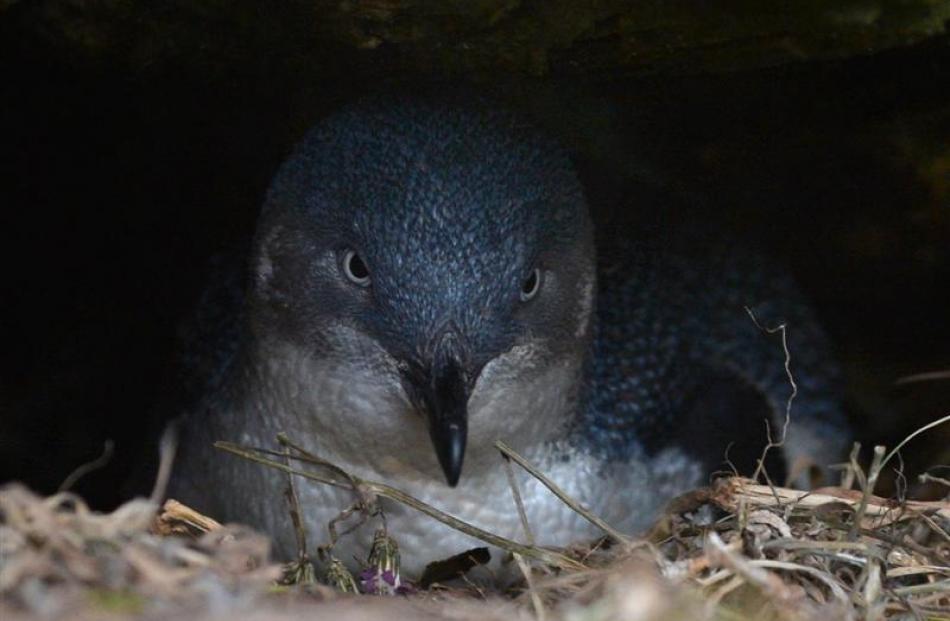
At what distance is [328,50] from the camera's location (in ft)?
11.3

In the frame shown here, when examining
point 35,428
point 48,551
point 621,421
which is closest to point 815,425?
point 621,421

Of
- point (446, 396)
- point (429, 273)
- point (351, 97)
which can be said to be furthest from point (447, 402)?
point (351, 97)

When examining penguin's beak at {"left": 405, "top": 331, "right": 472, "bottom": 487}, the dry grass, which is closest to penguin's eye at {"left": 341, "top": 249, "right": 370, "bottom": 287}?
penguin's beak at {"left": 405, "top": 331, "right": 472, "bottom": 487}

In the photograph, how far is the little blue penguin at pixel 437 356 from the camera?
294cm

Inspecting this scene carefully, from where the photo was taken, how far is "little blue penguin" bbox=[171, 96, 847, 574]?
9.66 feet

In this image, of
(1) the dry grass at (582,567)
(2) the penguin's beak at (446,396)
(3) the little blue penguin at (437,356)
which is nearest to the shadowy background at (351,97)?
(3) the little blue penguin at (437,356)

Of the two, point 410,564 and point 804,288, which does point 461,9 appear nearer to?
point 410,564

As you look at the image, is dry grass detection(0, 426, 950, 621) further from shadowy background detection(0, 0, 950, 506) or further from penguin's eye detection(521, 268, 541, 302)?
shadowy background detection(0, 0, 950, 506)

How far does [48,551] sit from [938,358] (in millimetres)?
3259

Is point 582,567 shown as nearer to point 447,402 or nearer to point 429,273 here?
point 447,402

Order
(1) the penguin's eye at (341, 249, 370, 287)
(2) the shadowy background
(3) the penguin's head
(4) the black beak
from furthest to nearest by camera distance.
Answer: (2) the shadowy background
(1) the penguin's eye at (341, 249, 370, 287)
(3) the penguin's head
(4) the black beak

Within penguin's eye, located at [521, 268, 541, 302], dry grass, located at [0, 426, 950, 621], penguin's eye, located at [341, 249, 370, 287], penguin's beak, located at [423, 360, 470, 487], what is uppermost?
penguin's eye, located at [341, 249, 370, 287]

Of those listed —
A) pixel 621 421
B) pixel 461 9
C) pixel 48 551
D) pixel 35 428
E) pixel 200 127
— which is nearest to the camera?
pixel 48 551

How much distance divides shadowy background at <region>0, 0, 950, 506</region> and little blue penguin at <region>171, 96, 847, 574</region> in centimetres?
25
